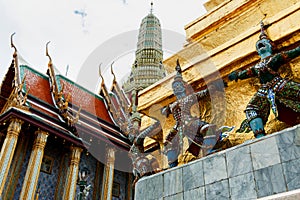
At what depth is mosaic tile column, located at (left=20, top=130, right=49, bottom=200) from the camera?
1035 cm

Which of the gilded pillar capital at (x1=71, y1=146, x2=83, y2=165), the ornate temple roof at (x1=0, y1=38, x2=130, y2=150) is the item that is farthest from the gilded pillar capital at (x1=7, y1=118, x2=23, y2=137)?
the gilded pillar capital at (x1=71, y1=146, x2=83, y2=165)

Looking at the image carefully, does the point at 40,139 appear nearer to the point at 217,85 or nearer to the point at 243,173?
the point at 217,85

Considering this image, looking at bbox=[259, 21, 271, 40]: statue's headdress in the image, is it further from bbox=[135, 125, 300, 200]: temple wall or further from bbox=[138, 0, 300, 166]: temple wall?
bbox=[135, 125, 300, 200]: temple wall

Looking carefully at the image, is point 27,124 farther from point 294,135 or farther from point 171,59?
point 294,135

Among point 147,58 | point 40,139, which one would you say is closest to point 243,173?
point 40,139

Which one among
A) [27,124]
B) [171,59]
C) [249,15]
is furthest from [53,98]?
[249,15]

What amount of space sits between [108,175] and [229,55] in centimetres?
1174

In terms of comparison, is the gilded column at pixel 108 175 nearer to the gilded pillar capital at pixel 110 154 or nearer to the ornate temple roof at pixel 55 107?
the gilded pillar capital at pixel 110 154

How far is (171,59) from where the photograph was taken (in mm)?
4145

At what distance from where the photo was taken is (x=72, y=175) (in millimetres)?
12312

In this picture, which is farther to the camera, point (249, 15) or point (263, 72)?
point (249, 15)

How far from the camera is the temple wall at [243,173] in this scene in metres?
1.98

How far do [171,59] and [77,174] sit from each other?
9.70 metres

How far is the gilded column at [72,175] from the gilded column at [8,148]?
2.51 metres
